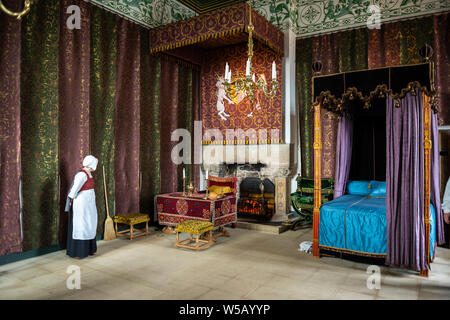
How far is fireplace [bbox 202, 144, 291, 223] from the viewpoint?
21.3ft

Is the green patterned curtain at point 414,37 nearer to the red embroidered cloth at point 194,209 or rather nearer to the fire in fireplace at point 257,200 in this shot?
the fire in fireplace at point 257,200

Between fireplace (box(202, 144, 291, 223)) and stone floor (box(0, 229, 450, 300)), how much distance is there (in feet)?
5.54

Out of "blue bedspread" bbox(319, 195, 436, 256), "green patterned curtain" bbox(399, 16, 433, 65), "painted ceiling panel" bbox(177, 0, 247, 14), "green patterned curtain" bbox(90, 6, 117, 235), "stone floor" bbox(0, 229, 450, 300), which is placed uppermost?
"painted ceiling panel" bbox(177, 0, 247, 14)

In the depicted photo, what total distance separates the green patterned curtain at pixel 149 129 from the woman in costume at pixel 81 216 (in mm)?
1738

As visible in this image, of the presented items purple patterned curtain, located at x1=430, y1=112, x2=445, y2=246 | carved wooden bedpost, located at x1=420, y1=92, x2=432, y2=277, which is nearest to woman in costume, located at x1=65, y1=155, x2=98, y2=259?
carved wooden bedpost, located at x1=420, y1=92, x2=432, y2=277

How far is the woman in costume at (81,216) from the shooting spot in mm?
4250

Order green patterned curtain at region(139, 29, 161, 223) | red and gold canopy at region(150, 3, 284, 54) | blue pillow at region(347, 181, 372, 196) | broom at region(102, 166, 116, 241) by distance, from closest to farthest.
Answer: red and gold canopy at region(150, 3, 284, 54) → broom at region(102, 166, 116, 241) → blue pillow at region(347, 181, 372, 196) → green patterned curtain at region(139, 29, 161, 223)

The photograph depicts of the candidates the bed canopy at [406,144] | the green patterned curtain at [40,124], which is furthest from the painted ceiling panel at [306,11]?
the bed canopy at [406,144]

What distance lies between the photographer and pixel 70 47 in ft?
15.7

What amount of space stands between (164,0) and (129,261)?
5155 millimetres

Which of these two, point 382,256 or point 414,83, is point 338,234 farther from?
point 414,83

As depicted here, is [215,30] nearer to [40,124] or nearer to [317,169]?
[317,169]

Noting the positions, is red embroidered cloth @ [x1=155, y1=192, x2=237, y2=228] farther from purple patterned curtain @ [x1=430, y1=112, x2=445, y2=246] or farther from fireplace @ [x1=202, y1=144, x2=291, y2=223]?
purple patterned curtain @ [x1=430, y1=112, x2=445, y2=246]

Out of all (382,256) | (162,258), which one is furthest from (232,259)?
(382,256)
